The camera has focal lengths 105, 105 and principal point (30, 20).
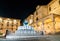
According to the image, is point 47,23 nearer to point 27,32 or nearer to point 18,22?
point 27,32

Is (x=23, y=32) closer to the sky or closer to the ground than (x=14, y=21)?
closer to the ground

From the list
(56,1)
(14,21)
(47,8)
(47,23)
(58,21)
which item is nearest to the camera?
(58,21)

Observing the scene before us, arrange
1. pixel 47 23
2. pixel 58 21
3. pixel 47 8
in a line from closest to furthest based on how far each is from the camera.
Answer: pixel 58 21, pixel 47 23, pixel 47 8

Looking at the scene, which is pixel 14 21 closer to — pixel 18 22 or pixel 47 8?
pixel 18 22

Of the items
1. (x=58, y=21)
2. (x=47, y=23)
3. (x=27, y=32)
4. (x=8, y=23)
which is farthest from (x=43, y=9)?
(x=8, y=23)

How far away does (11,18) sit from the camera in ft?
167

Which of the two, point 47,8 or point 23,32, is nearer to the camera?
point 23,32

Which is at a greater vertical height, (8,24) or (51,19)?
(8,24)

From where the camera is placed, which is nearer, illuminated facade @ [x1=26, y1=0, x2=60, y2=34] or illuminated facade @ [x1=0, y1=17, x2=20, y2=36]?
illuminated facade @ [x1=26, y1=0, x2=60, y2=34]

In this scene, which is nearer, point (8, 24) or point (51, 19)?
point (51, 19)

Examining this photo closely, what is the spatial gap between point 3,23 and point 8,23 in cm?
243

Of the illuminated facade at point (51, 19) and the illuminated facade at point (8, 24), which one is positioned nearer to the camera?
the illuminated facade at point (51, 19)

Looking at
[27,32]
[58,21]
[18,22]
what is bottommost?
[27,32]

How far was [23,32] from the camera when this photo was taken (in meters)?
15.9
